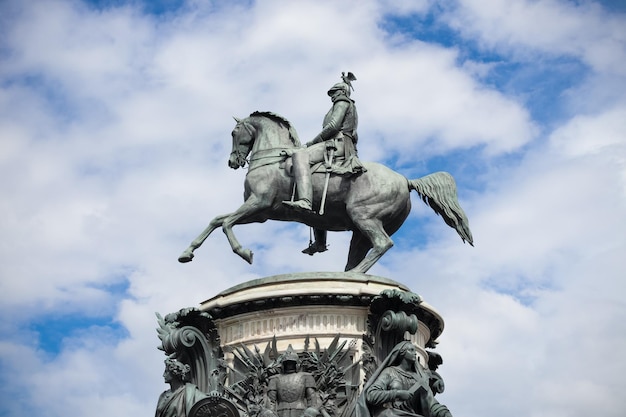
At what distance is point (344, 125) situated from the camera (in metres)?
20.1

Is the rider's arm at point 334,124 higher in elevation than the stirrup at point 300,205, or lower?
higher

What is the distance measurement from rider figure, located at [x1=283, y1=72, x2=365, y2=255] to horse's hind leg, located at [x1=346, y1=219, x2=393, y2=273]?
2.87ft

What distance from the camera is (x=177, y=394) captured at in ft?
54.2

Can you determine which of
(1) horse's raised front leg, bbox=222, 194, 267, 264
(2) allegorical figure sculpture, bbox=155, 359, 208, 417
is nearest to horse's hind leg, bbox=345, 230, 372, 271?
(1) horse's raised front leg, bbox=222, 194, 267, 264

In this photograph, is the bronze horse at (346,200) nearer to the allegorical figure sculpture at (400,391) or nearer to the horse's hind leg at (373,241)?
the horse's hind leg at (373,241)

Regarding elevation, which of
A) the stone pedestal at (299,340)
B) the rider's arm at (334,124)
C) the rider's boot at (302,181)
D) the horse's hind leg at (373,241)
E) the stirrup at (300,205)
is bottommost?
the stone pedestal at (299,340)

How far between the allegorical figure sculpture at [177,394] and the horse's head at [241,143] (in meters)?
5.03

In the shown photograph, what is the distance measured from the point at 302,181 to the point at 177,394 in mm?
4313

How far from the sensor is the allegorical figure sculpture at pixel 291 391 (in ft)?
52.5

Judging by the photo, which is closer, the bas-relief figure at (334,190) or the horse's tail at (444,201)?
the bas-relief figure at (334,190)

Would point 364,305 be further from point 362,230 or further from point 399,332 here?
point 362,230

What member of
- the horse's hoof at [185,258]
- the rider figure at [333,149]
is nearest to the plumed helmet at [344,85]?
the rider figure at [333,149]

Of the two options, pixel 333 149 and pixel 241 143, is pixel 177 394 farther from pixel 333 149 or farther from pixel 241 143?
pixel 241 143

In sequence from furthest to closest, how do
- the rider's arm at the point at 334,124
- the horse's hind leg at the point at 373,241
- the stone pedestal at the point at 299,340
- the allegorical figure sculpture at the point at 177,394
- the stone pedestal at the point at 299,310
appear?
the rider's arm at the point at 334,124 < the horse's hind leg at the point at 373,241 < the stone pedestal at the point at 299,310 < the allegorical figure sculpture at the point at 177,394 < the stone pedestal at the point at 299,340
